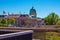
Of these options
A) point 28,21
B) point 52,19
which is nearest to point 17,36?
point 28,21

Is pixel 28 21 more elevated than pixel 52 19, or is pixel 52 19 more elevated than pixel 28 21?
pixel 52 19

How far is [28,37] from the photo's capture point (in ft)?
20.5

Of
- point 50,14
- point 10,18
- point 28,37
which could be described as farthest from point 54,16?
point 28,37

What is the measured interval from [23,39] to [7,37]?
1.03 meters

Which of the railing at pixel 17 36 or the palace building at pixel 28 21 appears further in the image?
the palace building at pixel 28 21

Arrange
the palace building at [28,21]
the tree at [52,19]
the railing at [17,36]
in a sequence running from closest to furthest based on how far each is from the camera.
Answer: the railing at [17,36] < the palace building at [28,21] < the tree at [52,19]

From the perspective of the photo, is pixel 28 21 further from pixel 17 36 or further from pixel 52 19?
pixel 17 36

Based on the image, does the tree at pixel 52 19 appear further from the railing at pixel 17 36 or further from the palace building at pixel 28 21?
the railing at pixel 17 36

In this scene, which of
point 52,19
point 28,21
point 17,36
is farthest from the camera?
point 52,19

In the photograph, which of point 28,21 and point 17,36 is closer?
point 17,36

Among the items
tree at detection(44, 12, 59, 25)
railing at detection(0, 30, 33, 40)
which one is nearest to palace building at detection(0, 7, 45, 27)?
tree at detection(44, 12, 59, 25)

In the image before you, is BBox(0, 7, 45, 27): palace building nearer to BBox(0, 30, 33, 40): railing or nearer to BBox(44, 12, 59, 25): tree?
BBox(44, 12, 59, 25): tree

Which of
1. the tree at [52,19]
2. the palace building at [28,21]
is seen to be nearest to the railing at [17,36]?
the palace building at [28,21]

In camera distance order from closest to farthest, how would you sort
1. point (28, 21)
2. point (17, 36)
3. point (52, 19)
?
point (17, 36) < point (28, 21) < point (52, 19)
